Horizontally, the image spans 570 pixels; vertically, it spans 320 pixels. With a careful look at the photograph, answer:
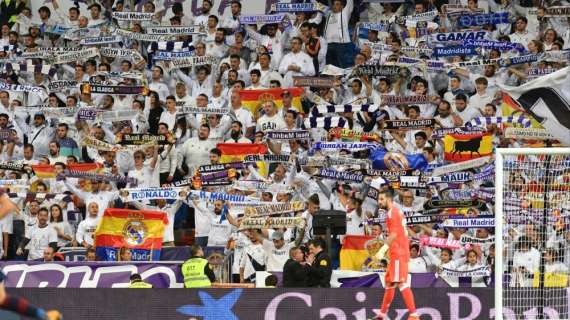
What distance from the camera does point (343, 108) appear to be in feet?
76.1

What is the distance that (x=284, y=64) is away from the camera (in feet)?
80.4

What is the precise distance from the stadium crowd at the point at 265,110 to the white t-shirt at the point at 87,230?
4 centimetres

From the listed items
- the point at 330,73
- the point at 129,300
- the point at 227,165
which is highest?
the point at 330,73

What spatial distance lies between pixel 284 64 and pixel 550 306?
991 cm

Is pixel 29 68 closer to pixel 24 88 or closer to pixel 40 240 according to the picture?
pixel 24 88

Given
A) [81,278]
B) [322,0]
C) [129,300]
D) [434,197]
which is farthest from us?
[322,0]

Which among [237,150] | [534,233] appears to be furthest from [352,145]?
[534,233]

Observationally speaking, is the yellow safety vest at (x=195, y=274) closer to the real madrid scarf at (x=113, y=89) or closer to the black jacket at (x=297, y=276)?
the black jacket at (x=297, y=276)

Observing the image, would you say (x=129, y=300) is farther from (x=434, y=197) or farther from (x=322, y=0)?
(x=322, y=0)

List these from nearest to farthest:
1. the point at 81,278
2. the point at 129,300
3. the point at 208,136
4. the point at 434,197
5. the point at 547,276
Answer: the point at 547,276, the point at 129,300, the point at 81,278, the point at 434,197, the point at 208,136

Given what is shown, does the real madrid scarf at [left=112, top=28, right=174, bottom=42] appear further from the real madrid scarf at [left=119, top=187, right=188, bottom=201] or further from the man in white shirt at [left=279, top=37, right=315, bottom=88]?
the real madrid scarf at [left=119, top=187, right=188, bottom=201]

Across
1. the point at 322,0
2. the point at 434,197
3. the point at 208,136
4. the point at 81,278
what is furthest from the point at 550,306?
the point at 322,0

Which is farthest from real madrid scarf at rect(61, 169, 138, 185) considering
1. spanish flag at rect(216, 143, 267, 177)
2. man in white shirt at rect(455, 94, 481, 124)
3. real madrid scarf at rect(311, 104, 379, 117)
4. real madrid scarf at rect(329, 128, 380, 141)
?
man in white shirt at rect(455, 94, 481, 124)

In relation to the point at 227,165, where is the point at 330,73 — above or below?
above
